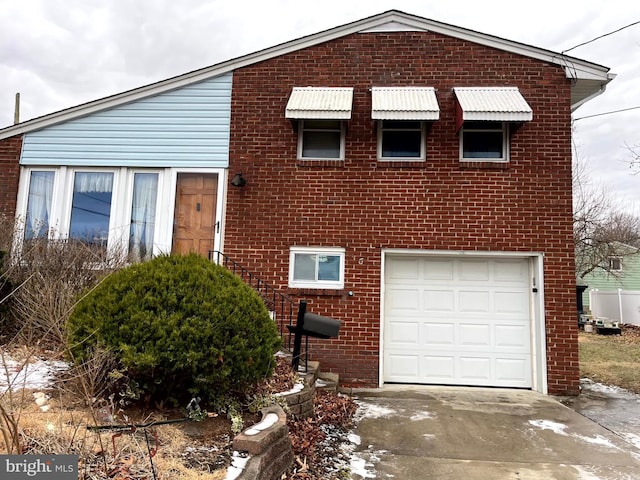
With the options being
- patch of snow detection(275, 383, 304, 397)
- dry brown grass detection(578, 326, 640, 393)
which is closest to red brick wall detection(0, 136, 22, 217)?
patch of snow detection(275, 383, 304, 397)

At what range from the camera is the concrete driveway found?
13.1ft

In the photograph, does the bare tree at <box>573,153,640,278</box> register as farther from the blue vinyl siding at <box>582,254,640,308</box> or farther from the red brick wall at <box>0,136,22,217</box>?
the red brick wall at <box>0,136,22,217</box>

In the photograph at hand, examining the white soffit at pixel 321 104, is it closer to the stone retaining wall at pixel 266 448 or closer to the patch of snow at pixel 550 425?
the stone retaining wall at pixel 266 448

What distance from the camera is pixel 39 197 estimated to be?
7918 millimetres

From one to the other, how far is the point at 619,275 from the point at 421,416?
2492 cm

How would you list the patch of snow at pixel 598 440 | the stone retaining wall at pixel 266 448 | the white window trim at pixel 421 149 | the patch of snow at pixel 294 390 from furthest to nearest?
the white window trim at pixel 421 149 → the patch of snow at pixel 598 440 → the patch of snow at pixel 294 390 → the stone retaining wall at pixel 266 448

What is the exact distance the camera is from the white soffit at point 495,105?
6.87 m

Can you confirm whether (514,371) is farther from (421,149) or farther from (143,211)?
(143,211)

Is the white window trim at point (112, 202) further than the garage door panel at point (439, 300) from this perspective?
Yes

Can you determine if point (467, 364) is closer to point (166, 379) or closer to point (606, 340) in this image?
point (166, 379)

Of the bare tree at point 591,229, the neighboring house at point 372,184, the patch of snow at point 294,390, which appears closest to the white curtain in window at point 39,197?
the neighboring house at point 372,184

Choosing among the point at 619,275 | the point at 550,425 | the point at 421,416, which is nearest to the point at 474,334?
the point at 550,425

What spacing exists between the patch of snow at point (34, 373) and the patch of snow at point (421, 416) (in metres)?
Result: 4.03

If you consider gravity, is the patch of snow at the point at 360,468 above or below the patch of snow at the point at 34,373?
below
